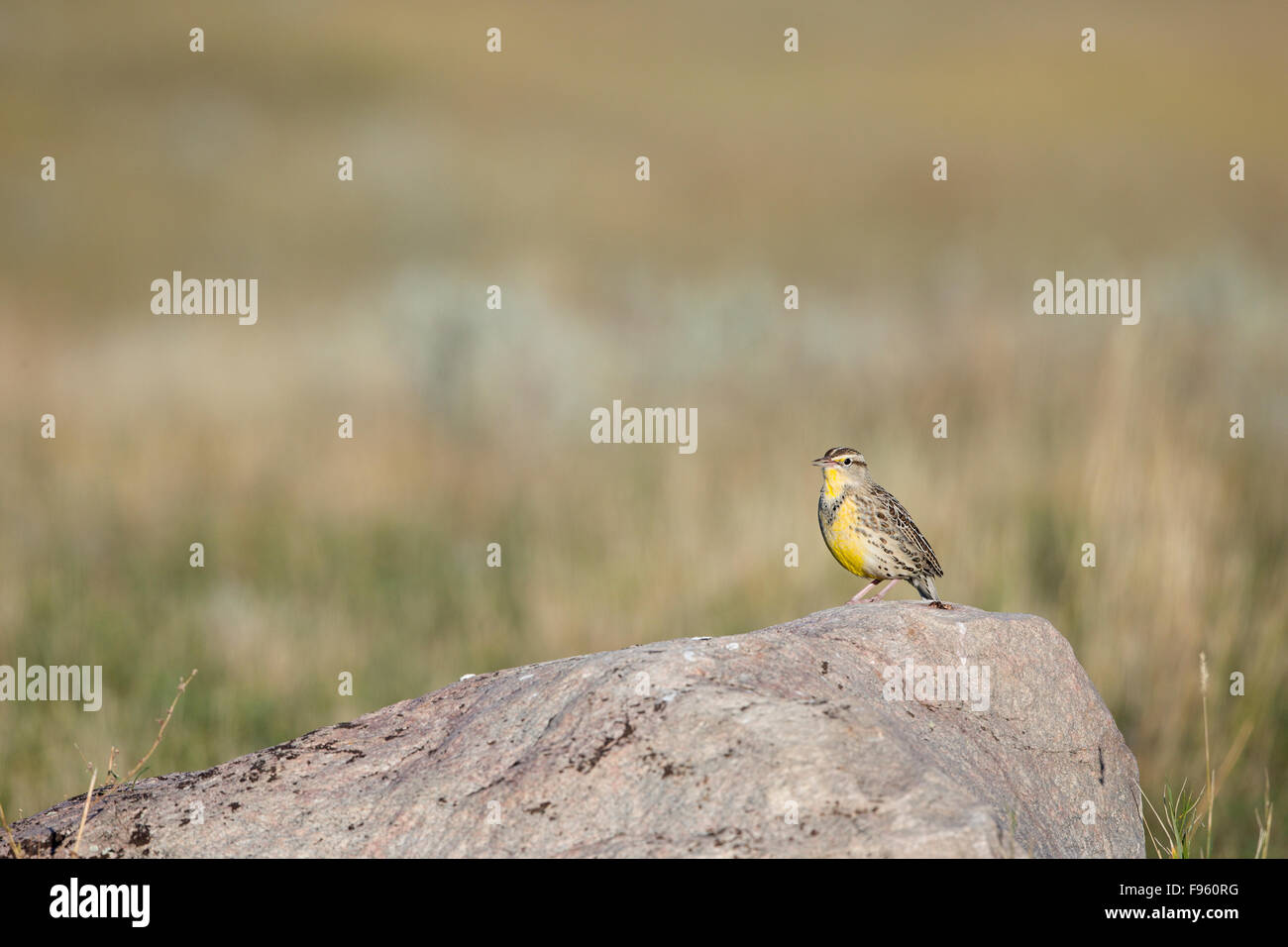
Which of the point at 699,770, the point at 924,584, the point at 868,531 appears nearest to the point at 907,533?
the point at 868,531

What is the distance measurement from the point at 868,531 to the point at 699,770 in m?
2.91

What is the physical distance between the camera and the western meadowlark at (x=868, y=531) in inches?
240

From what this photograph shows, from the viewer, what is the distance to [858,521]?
20.1 feet

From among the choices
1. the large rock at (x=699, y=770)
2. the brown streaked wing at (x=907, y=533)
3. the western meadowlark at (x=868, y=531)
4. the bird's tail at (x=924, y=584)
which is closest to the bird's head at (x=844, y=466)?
the western meadowlark at (x=868, y=531)

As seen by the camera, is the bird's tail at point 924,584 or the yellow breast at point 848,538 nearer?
the yellow breast at point 848,538

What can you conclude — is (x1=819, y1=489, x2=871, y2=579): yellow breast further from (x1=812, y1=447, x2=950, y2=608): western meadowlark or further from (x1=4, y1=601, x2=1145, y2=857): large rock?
(x1=4, y1=601, x2=1145, y2=857): large rock

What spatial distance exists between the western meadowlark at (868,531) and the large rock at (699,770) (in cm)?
145

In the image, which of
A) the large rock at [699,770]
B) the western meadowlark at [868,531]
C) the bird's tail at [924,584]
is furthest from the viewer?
the bird's tail at [924,584]

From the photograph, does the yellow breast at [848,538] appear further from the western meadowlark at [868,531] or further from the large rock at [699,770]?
the large rock at [699,770]

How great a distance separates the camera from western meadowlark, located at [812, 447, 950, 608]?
6094 mm

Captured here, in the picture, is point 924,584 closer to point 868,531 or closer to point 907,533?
point 907,533

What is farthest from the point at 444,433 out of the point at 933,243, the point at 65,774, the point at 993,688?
the point at 933,243

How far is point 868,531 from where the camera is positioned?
20.0ft

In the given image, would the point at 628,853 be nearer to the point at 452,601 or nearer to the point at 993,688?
the point at 993,688
